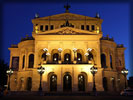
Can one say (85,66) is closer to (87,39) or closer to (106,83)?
(87,39)

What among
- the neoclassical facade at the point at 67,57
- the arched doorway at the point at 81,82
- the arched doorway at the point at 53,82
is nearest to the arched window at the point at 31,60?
the neoclassical facade at the point at 67,57

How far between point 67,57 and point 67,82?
727 centimetres

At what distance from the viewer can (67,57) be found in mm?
52562

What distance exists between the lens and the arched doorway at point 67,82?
4820 centimetres

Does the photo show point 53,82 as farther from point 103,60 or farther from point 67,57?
point 103,60

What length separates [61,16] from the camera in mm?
59469

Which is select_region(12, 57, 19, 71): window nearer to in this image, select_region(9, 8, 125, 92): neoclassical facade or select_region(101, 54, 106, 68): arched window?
select_region(9, 8, 125, 92): neoclassical facade

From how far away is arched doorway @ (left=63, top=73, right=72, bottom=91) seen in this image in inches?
1898

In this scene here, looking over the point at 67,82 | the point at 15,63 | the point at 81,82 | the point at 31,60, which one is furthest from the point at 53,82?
the point at 15,63

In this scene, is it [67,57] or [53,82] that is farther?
[67,57]

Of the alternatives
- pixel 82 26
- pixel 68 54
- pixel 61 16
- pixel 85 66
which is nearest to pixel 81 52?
pixel 68 54

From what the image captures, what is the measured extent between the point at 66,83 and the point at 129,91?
55.2 feet

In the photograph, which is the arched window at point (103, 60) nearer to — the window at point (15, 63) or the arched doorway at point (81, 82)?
the arched doorway at point (81, 82)

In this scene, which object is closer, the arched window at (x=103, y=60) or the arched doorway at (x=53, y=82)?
the arched doorway at (x=53, y=82)
